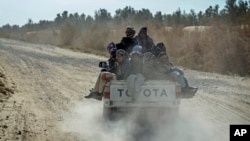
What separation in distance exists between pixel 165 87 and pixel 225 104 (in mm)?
4310

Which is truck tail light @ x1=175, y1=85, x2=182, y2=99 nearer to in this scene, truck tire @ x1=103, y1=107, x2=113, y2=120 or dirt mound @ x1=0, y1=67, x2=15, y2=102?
truck tire @ x1=103, y1=107, x2=113, y2=120

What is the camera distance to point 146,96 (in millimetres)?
8992

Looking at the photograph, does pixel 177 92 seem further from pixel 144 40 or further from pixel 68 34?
pixel 68 34

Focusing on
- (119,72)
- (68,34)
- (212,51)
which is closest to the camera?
(119,72)

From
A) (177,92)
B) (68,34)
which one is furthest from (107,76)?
(68,34)

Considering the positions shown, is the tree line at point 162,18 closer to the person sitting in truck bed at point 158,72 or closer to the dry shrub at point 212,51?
the dry shrub at point 212,51

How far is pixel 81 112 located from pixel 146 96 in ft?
10.4

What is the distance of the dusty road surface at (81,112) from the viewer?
8.95 m

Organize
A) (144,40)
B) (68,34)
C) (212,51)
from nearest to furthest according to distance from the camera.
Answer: (144,40) → (212,51) → (68,34)

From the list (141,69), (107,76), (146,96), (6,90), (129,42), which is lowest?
(6,90)

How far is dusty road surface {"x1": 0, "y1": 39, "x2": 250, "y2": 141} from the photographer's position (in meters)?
8.95

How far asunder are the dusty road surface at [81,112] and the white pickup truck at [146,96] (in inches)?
21.3

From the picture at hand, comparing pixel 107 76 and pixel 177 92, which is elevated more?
pixel 107 76

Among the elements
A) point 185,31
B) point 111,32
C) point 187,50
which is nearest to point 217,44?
point 187,50
